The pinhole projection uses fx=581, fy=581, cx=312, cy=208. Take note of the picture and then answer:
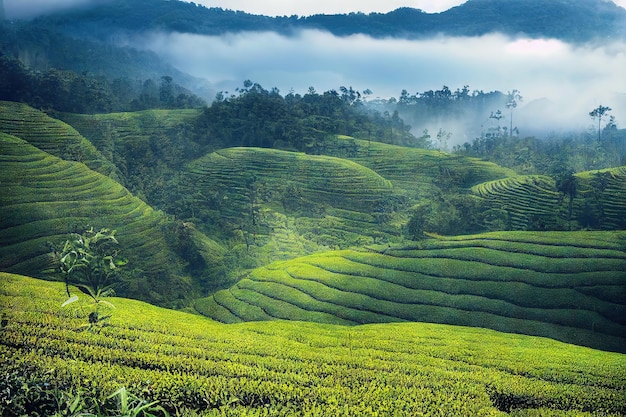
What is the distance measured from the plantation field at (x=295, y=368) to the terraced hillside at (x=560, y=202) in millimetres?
2645

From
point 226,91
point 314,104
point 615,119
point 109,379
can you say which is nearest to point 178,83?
point 226,91

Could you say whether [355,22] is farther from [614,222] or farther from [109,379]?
[109,379]

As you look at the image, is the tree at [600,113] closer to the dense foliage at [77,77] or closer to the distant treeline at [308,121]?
the distant treeline at [308,121]

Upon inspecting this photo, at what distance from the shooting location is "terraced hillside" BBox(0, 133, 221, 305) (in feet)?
36.8

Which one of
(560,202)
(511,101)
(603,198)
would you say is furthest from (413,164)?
(603,198)

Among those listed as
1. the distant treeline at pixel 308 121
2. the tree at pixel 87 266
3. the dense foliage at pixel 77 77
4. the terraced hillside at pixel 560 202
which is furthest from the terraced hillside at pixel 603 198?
the dense foliage at pixel 77 77

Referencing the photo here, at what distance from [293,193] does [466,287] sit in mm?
4387

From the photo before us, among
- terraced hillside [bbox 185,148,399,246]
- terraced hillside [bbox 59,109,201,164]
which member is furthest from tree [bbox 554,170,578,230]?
A: terraced hillside [bbox 59,109,201,164]

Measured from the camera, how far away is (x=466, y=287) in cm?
1030

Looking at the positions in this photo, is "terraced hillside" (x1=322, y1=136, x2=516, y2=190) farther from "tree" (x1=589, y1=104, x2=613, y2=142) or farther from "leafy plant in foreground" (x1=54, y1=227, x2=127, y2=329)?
"leafy plant in foreground" (x1=54, y1=227, x2=127, y2=329)

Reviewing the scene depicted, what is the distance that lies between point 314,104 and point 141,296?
5994 mm

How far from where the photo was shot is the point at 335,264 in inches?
439

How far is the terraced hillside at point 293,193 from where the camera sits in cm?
1223

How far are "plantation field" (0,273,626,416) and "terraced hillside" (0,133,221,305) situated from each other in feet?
4.49
